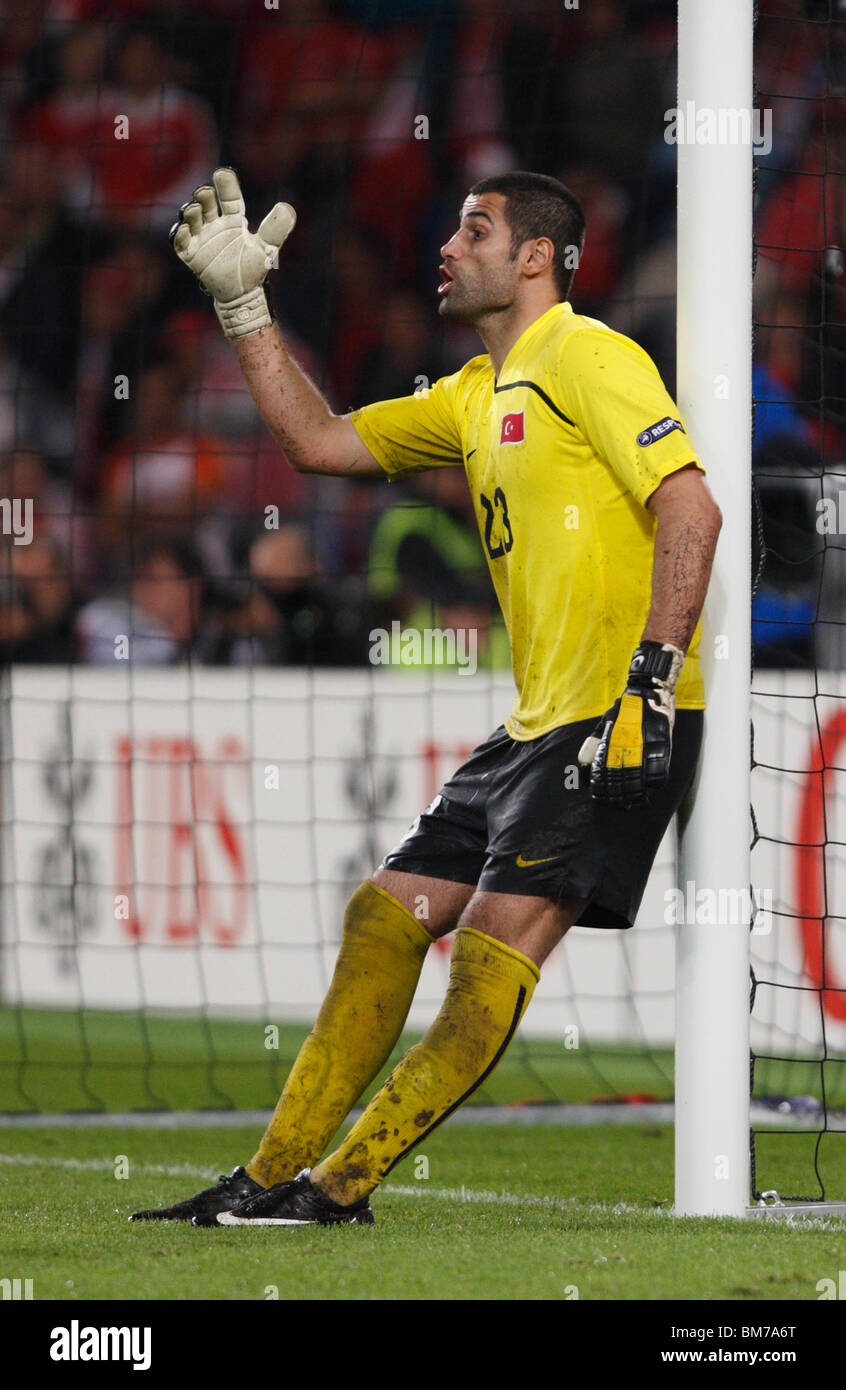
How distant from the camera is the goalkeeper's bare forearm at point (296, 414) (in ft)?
11.3

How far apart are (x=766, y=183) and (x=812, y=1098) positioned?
14.9 feet

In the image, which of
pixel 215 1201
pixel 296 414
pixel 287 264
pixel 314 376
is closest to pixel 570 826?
pixel 215 1201

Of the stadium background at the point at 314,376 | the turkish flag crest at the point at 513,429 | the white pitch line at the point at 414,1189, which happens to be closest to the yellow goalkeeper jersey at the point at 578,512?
the turkish flag crest at the point at 513,429

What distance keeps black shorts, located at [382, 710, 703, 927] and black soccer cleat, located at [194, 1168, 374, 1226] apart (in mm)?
563

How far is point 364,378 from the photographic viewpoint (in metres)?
8.46

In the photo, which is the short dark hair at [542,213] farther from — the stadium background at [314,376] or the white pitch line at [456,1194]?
the stadium background at [314,376]

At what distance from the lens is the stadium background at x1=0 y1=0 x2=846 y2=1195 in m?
6.13

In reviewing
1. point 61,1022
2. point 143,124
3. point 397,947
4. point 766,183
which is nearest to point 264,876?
point 61,1022

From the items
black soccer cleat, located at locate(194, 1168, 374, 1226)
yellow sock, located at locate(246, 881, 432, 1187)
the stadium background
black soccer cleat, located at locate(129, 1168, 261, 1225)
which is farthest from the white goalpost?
the stadium background

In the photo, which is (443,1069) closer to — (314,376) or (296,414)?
(296,414)

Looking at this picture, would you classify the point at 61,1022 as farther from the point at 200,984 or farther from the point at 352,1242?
the point at 352,1242

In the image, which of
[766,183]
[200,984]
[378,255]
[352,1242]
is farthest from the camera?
[378,255]

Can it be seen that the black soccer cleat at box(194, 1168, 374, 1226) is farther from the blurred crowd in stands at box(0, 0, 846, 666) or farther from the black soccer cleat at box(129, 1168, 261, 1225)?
the blurred crowd in stands at box(0, 0, 846, 666)
